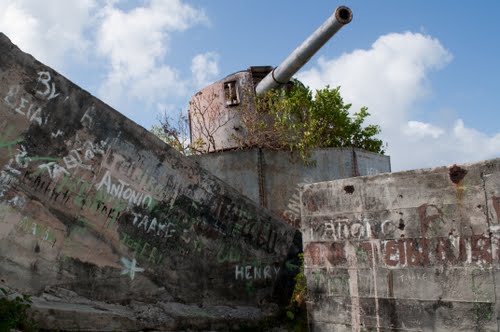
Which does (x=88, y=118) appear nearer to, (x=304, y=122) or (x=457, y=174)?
(x=457, y=174)

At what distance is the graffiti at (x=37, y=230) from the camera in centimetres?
590

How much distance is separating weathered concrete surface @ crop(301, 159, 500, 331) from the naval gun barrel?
13.8 ft

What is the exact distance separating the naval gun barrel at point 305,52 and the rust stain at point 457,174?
4855 mm

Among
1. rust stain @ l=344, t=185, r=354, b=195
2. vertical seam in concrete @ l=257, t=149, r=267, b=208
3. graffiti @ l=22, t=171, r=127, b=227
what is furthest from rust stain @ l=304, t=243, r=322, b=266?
vertical seam in concrete @ l=257, t=149, r=267, b=208

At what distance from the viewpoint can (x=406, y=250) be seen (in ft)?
17.7

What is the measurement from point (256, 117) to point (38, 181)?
6.06 m

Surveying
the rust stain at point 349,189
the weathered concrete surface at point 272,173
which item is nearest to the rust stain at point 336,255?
the rust stain at point 349,189

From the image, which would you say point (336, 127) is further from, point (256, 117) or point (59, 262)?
point (59, 262)

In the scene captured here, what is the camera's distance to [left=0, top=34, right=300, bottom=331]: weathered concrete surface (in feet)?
19.5

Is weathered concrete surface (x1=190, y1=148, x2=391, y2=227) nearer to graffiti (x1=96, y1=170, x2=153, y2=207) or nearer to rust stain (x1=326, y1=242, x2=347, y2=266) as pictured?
graffiti (x1=96, y1=170, x2=153, y2=207)

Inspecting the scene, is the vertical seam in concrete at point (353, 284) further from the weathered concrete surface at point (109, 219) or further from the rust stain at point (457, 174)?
the weathered concrete surface at point (109, 219)

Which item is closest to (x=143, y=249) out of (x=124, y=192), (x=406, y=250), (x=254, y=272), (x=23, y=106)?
(x=124, y=192)

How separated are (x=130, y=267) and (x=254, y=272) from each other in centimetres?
190

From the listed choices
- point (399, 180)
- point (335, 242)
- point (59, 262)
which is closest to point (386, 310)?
point (335, 242)
